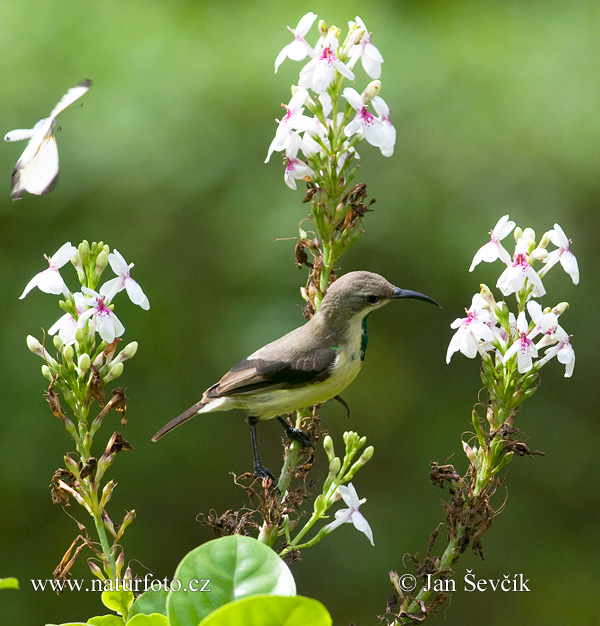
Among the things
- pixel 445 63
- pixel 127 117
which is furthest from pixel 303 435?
pixel 445 63

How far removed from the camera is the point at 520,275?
1713mm

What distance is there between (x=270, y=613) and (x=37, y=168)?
1206mm

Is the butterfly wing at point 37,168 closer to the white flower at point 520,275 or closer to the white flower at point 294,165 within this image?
the white flower at point 294,165

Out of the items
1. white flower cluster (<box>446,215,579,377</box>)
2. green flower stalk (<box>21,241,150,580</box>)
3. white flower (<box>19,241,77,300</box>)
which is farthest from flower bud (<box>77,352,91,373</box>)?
white flower cluster (<box>446,215,579,377</box>)

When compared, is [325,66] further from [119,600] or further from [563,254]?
[119,600]

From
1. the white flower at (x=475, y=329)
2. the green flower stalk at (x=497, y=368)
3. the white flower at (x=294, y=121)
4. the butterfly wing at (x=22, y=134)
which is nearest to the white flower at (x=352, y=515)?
the green flower stalk at (x=497, y=368)

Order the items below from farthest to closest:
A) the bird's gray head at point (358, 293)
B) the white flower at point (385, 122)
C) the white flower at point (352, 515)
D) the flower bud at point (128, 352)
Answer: the bird's gray head at point (358, 293), the white flower at point (385, 122), the white flower at point (352, 515), the flower bud at point (128, 352)

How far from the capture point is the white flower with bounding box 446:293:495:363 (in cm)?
171

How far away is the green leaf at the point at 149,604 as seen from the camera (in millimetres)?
1437

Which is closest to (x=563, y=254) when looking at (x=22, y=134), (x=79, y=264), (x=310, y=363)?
(x=310, y=363)

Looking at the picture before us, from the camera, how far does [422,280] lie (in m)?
4.44

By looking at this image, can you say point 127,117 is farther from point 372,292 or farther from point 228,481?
point 372,292

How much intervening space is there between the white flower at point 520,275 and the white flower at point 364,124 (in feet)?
1.44

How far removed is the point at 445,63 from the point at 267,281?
61.0 inches
